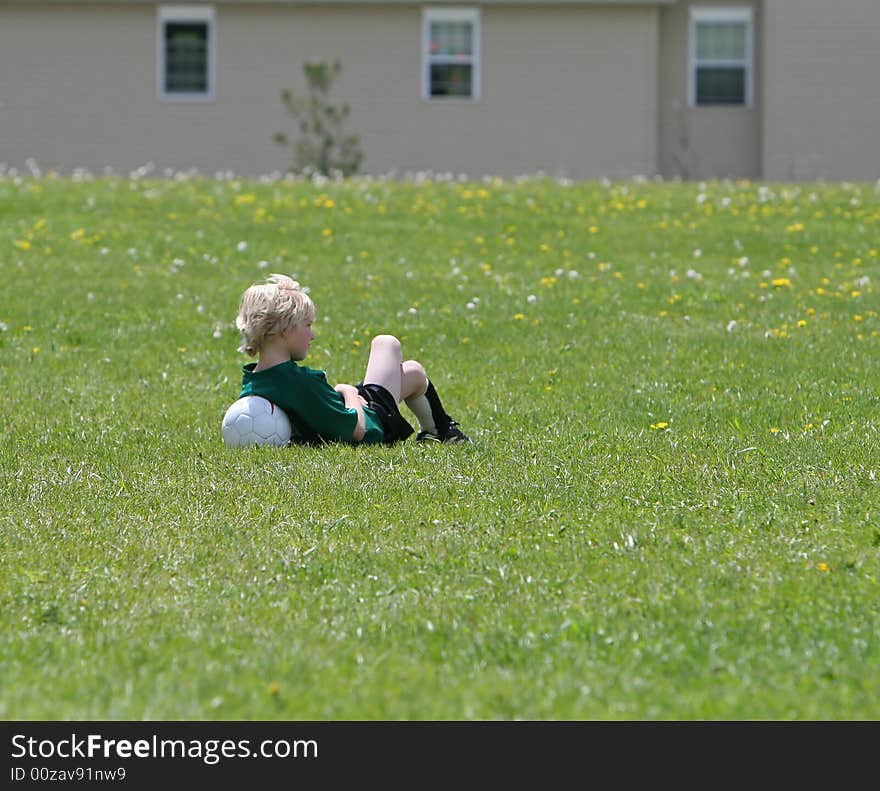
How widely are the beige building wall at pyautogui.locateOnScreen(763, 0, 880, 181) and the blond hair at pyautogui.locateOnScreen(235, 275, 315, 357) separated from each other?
63.3ft

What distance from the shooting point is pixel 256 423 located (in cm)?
721

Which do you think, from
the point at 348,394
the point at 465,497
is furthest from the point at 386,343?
the point at 465,497

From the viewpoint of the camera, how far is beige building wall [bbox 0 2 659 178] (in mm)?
24453

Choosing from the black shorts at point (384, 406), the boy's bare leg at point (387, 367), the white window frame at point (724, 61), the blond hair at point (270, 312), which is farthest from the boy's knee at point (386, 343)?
the white window frame at point (724, 61)

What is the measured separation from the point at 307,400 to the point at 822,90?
65.7ft

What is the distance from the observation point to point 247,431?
7.23 m

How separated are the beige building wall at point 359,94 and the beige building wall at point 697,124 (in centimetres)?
74

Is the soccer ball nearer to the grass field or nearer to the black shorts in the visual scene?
the grass field

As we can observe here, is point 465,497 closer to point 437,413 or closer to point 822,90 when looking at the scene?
point 437,413

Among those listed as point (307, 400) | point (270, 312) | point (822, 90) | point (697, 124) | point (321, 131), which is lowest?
point (307, 400)

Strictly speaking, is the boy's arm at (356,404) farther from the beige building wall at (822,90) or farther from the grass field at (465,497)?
the beige building wall at (822,90)

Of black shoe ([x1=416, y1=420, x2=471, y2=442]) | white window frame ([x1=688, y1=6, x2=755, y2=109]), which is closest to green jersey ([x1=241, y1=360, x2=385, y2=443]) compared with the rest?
black shoe ([x1=416, y1=420, x2=471, y2=442])
